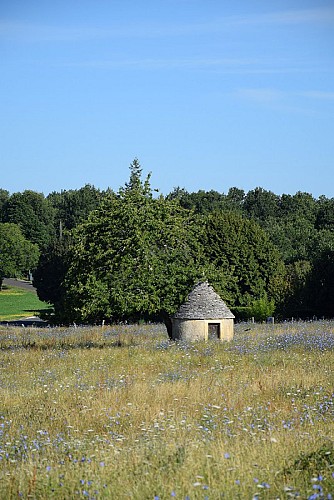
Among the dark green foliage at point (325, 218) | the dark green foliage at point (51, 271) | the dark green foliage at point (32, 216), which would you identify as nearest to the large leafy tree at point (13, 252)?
the dark green foliage at point (32, 216)

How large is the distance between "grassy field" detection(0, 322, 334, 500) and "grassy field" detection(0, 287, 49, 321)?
59.1 meters

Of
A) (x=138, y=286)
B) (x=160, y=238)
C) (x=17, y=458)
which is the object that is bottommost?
(x=17, y=458)

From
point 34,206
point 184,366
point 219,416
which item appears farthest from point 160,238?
point 34,206

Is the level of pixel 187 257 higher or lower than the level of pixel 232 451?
higher

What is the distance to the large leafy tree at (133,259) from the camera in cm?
2277

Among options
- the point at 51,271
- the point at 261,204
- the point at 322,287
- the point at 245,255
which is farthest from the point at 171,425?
the point at 261,204

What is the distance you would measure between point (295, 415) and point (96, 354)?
10.8 meters

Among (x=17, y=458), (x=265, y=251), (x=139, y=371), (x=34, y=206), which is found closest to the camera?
(x=17, y=458)

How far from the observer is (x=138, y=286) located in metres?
22.8

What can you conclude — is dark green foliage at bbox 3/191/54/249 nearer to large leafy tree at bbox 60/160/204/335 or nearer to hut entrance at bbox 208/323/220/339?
large leafy tree at bbox 60/160/204/335

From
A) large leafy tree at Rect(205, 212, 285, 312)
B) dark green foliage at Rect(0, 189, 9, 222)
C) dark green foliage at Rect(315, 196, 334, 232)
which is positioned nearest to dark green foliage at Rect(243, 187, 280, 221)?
dark green foliage at Rect(315, 196, 334, 232)

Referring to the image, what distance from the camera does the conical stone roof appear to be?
931 inches

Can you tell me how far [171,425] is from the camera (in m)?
8.99

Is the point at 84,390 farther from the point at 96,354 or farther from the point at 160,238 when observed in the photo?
the point at 160,238
